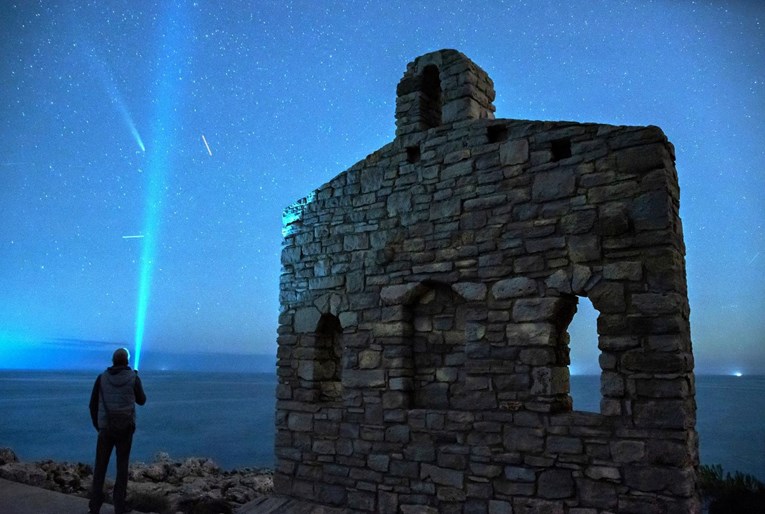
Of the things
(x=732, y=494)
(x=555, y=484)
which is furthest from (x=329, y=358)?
(x=732, y=494)

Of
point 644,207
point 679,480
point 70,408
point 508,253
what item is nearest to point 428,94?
point 508,253

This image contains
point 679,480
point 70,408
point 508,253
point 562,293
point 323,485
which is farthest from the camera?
point 70,408

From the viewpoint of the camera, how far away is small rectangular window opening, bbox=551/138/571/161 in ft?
17.4

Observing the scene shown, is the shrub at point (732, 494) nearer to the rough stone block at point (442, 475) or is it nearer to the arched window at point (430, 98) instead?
the rough stone block at point (442, 475)

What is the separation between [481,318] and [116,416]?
3821 millimetres

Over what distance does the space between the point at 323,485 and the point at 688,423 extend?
13.5ft

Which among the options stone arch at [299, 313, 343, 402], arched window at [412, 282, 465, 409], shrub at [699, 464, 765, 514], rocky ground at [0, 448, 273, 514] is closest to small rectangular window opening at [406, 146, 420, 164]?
arched window at [412, 282, 465, 409]

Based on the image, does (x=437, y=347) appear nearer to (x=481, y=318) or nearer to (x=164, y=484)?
(x=481, y=318)

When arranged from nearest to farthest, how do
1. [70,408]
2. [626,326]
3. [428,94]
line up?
[626,326] → [428,94] → [70,408]

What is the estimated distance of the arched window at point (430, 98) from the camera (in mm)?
6722

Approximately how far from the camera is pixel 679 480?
417 centimetres

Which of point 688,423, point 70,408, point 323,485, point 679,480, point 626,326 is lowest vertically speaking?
point 70,408

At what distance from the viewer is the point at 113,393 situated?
16.6ft

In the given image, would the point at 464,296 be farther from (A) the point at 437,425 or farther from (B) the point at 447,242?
(A) the point at 437,425
